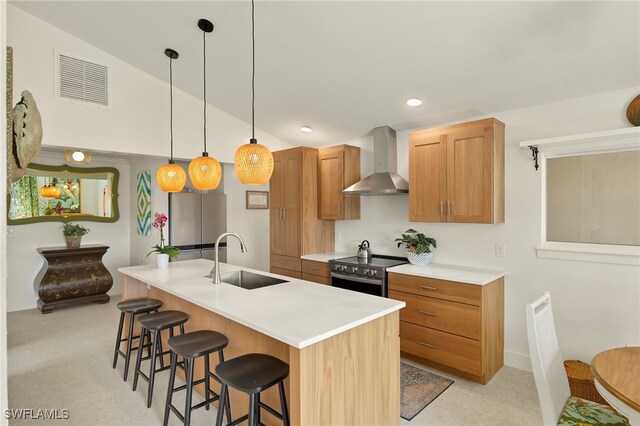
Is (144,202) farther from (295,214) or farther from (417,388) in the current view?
(417,388)

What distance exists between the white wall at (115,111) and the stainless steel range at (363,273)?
212 centimetres

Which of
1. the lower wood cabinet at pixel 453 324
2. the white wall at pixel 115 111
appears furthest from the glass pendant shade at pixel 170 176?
the lower wood cabinet at pixel 453 324

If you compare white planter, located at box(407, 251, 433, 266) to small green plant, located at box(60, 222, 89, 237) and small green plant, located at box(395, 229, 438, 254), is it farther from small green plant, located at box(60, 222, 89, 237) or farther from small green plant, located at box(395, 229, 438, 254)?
small green plant, located at box(60, 222, 89, 237)

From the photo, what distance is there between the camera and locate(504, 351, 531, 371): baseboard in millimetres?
3178

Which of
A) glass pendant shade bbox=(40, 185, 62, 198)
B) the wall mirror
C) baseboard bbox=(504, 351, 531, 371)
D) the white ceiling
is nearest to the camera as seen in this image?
the white ceiling

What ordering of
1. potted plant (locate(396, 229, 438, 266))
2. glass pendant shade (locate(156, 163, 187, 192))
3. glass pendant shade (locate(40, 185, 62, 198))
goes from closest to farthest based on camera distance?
1. glass pendant shade (locate(156, 163, 187, 192))
2. potted plant (locate(396, 229, 438, 266))
3. glass pendant shade (locate(40, 185, 62, 198))

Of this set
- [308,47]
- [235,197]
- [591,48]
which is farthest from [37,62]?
[591,48]

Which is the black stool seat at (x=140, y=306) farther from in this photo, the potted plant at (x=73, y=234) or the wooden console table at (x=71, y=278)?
the potted plant at (x=73, y=234)

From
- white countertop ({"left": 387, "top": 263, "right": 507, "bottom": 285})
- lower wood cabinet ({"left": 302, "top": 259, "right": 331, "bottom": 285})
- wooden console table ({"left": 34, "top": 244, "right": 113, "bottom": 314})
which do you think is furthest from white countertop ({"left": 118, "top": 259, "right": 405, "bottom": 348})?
wooden console table ({"left": 34, "top": 244, "right": 113, "bottom": 314})

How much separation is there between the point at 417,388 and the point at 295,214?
2384 mm

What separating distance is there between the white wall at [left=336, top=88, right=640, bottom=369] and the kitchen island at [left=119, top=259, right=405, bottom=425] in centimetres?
167

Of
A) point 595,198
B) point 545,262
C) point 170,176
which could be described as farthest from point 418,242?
point 170,176

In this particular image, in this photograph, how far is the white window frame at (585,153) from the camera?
263 centimetres

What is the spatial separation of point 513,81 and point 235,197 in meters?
4.24
